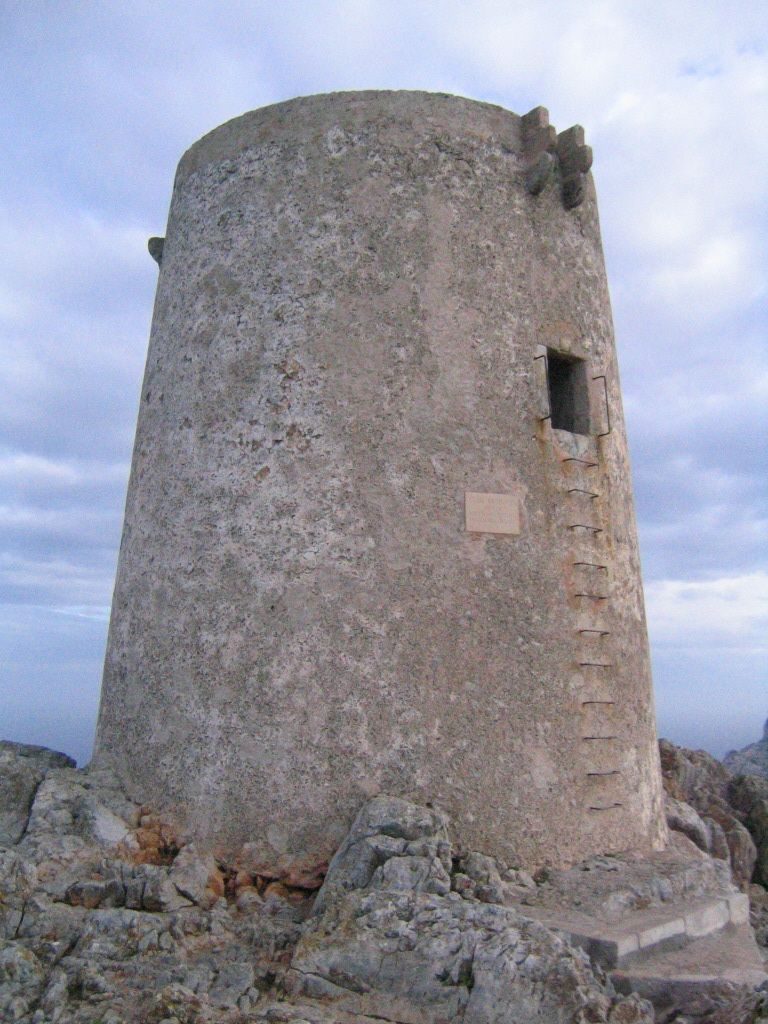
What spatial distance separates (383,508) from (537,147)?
3014 mm

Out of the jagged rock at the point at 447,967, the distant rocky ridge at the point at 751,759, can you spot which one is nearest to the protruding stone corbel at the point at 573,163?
the jagged rock at the point at 447,967

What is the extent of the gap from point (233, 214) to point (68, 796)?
407cm

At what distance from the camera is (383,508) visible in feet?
18.7

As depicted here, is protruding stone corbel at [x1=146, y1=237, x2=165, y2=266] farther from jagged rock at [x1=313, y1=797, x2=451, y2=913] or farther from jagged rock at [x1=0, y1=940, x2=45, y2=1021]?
jagged rock at [x1=0, y1=940, x2=45, y2=1021]

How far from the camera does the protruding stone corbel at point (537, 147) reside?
6.53 metres

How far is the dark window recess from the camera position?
670 cm

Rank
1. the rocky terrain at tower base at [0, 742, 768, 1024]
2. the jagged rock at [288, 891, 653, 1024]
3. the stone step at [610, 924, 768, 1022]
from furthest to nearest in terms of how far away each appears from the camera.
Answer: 1. the stone step at [610, 924, 768, 1022]
2. the rocky terrain at tower base at [0, 742, 768, 1024]
3. the jagged rock at [288, 891, 653, 1024]

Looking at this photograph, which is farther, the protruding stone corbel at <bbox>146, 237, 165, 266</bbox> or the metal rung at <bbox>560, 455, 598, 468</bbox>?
the protruding stone corbel at <bbox>146, 237, 165, 266</bbox>

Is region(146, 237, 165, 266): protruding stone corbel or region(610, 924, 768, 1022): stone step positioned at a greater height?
region(146, 237, 165, 266): protruding stone corbel

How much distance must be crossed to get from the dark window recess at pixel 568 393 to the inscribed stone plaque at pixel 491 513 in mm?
1070

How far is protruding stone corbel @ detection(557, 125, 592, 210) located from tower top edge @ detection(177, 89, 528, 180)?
0.37 metres

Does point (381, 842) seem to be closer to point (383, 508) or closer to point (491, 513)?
point (383, 508)

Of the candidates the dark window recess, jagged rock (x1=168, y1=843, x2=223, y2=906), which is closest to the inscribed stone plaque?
the dark window recess

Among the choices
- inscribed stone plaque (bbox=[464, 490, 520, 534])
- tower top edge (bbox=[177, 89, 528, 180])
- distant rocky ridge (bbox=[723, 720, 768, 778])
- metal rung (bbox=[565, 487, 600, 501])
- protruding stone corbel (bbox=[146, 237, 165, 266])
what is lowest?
distant rocky ridge (bbox=[723, 720, 768, 778])
